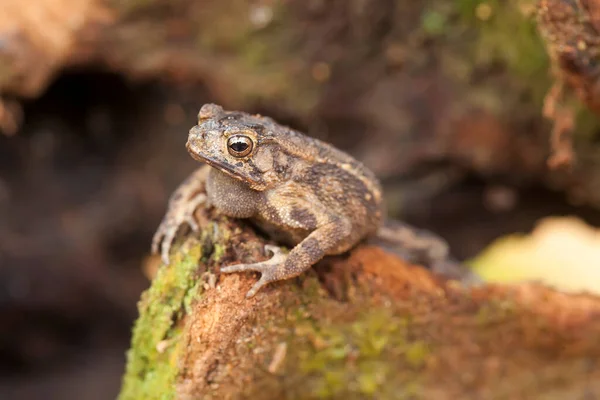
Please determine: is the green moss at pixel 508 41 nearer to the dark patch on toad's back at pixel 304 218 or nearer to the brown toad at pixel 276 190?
the brown toad at pixel 276 190

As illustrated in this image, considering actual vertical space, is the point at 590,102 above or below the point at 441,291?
above

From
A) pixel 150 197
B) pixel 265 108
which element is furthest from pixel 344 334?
pixel 150 197

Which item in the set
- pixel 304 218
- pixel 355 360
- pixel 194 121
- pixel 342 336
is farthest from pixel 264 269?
pixel 194 121

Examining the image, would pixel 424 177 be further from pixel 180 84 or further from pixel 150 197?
pixel 150 197

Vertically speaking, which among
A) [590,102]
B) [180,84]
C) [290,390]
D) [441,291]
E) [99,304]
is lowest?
[290,390]

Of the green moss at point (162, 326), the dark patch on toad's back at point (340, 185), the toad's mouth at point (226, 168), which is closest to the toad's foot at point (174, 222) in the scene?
the green moss at point (162, 326)

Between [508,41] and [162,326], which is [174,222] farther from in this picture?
[508,41]

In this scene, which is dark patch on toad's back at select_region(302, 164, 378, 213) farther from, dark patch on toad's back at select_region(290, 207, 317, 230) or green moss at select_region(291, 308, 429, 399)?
green moss at select_region(291, 308, 429, 399)
